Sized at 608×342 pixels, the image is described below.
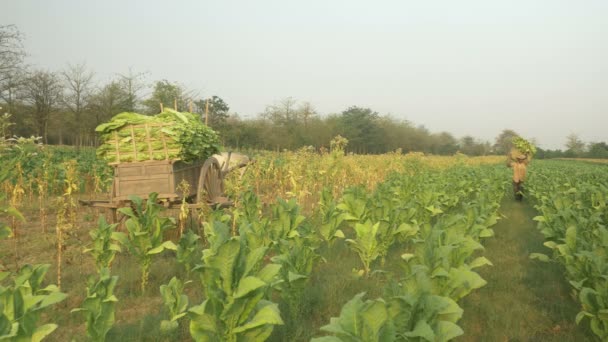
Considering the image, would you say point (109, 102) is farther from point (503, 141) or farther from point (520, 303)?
point (503, 141)

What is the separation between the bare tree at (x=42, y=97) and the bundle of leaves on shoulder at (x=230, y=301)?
37170 millimetres

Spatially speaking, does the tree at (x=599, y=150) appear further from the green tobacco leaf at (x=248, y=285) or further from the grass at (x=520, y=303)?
the green tobacco leaf at (x=248, y=285)

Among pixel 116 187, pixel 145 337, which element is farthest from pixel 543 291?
pixel 116 187

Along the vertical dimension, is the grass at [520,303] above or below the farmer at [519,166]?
below

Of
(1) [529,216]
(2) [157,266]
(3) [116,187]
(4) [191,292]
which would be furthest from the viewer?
(1) [529,216]

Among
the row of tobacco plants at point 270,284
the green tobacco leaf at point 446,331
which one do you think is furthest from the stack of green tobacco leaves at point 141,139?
the green tobacco leaf at point 446,331

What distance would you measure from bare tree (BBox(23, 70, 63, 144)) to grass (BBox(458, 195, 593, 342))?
37.3 metres

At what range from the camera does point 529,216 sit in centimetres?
1021

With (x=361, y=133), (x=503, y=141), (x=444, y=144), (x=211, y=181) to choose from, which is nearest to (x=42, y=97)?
(x=211, y=181)

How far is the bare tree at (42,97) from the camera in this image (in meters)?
33.1

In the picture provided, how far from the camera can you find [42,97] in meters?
33.6

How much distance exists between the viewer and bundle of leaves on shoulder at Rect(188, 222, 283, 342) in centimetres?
248

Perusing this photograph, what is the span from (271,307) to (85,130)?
36.8 m

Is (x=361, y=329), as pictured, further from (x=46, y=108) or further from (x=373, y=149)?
(x=373, y=149)
